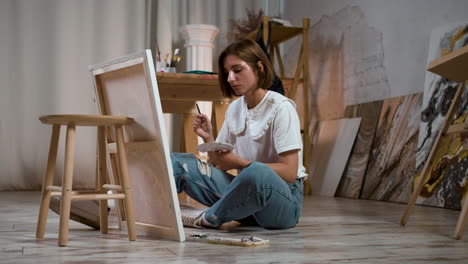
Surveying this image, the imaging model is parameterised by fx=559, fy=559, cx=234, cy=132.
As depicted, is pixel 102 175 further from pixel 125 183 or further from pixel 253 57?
pixel 253 57

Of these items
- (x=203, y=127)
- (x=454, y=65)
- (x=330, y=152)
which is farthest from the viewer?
(x=330, y=152)

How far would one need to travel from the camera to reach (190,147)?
153 inches

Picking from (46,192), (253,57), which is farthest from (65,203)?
(253,57)

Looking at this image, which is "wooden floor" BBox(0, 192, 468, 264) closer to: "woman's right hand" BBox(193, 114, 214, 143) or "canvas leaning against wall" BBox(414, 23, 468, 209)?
"woman's right hand" BBox(193, 114, 214, 143)

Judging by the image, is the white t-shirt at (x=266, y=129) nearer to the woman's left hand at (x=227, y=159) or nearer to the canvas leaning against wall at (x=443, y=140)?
the woman's left hand at (x=227, y=159)

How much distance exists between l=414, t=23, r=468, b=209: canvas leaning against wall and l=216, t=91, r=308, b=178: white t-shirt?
52.6 inches

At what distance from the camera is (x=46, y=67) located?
16.5 ft

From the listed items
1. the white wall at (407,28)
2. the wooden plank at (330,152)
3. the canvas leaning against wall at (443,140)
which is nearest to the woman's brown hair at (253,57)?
the canvas leaning against wall at (443,140)

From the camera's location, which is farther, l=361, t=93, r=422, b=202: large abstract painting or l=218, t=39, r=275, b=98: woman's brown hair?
l=361, t=93, r=422, b=202: large abstract painting

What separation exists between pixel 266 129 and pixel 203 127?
→ 26 cm

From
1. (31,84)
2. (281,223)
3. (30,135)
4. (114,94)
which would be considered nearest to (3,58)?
(31,84)

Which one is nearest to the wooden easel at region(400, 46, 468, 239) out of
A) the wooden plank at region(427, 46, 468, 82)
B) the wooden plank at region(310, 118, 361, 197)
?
the wooden plank at region(427, 46, 468, 82)

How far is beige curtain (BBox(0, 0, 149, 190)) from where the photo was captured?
4.91 m

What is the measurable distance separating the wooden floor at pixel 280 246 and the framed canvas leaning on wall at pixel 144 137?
0.30 feet
